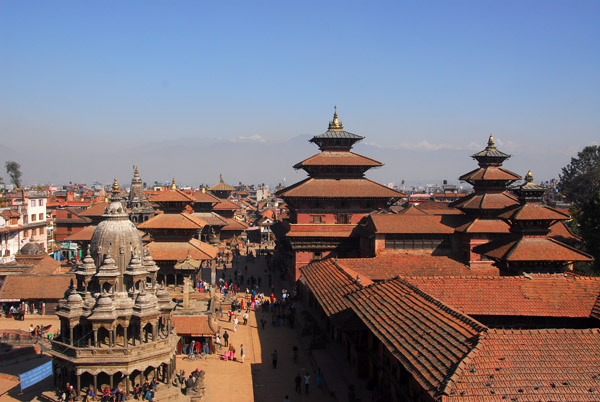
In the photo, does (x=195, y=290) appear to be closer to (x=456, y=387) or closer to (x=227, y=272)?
(x=227, y=272)

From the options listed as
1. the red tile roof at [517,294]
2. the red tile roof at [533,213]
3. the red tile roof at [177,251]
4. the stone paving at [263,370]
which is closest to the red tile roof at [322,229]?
the red tile roof at [177,251]

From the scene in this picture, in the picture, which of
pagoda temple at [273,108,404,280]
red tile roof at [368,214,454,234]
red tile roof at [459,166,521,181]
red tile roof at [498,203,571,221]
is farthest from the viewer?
pagoda temple at [273,108,404,280]

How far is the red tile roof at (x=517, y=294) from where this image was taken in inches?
737

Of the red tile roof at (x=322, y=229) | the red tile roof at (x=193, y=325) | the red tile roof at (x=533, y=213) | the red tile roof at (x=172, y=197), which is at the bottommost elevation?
the red tile roof at (x=193, y=325)

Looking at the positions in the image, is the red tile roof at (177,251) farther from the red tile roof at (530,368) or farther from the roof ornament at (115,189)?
the red tile roof at (530,368)

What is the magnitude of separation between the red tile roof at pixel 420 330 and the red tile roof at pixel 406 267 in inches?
355

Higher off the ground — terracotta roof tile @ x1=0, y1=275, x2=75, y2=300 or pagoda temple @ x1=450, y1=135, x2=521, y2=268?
pagoda temple @ x1=450, y1=135, x2=521, y2=268

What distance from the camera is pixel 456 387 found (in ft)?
37.3

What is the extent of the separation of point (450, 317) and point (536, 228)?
13579mm

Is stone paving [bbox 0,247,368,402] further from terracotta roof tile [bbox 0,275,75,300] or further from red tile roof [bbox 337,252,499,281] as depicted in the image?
red tile roof [bbox 337,252,499,281]

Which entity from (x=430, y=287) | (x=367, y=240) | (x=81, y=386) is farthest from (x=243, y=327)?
(x=430, y=287)

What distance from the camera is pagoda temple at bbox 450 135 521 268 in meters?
33.5

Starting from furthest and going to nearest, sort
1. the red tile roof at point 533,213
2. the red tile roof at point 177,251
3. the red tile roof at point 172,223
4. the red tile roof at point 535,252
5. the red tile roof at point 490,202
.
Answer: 1. the red tile roof at point 172,223
2. the red tile roof at point 490,202
3. the red tile roof at point 177,251
4. the red tile roof at point 533,213
5. the red tile roof at point 535,252

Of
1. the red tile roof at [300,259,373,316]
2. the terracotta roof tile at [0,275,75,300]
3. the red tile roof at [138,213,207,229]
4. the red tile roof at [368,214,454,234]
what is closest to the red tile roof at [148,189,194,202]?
the red tile roof at [138,213,207,229]
